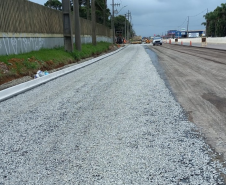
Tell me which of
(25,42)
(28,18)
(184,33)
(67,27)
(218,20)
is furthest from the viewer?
(184,33)

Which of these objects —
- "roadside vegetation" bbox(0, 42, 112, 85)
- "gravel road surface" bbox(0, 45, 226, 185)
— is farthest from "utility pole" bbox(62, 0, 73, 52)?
"gravel road surface" bbox(0, 45, 226, 185)

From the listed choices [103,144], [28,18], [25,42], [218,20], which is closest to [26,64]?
[25,42]

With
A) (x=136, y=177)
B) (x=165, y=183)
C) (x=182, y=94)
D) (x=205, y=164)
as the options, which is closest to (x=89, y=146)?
(x=136, y=177)

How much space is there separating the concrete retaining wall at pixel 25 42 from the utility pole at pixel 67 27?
25.3 inches

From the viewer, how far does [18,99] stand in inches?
275

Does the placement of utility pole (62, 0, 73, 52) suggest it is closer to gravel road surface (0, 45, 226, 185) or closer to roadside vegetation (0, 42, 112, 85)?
roadside vegetation (0, 42, 112, 85)

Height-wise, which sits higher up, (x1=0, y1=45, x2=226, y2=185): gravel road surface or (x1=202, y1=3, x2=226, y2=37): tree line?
(x1=202, y1=3, x2=226, y2=37): tree line

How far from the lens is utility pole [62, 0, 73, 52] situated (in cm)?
1850

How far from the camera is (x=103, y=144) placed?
375 cm

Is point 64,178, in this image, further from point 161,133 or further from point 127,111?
point 127,111

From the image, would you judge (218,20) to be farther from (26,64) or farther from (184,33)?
(26,64)

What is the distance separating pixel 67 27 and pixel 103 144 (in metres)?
16.9

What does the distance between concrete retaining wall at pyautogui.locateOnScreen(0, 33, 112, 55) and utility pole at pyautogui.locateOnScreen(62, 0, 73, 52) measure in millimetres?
643

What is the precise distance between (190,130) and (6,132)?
3371 mm
